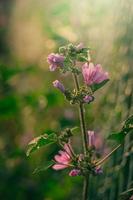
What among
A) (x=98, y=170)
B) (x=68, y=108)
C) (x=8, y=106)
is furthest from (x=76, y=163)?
(x=68, y=108)

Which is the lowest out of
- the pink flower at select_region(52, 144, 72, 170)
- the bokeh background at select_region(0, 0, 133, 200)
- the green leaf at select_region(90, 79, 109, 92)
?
the pink flower at select_region(52, 144, 72, 170)

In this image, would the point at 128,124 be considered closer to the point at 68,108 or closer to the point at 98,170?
the point at 98,170

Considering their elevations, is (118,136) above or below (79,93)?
below

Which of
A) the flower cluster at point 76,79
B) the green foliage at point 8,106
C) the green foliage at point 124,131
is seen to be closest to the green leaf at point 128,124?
the green foliage at point 124,131

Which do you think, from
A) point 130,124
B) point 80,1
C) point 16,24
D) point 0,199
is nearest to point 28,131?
point 0,199

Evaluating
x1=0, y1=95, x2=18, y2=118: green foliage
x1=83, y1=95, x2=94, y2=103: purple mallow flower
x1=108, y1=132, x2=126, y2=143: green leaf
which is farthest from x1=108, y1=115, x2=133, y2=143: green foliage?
Result: x1=0, y1=95, x2=18, y2=118: green foliage

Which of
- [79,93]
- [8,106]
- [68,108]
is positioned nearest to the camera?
[79,93]

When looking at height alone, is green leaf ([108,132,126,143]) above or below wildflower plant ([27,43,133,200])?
below

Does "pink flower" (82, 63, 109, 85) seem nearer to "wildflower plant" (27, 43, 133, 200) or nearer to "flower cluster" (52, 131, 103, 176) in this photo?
"wildflower plant" (27, 43, 133, 200)

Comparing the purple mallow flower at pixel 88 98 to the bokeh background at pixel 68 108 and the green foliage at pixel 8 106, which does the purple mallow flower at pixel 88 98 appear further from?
the green foliage at pixel 8 106
